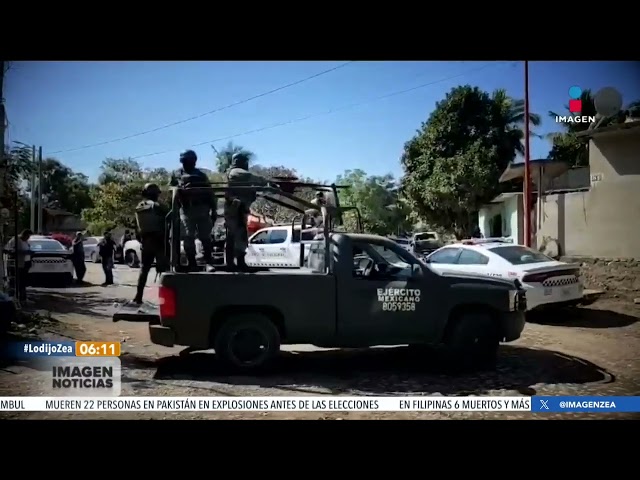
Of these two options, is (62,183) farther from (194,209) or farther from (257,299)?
(257,299)

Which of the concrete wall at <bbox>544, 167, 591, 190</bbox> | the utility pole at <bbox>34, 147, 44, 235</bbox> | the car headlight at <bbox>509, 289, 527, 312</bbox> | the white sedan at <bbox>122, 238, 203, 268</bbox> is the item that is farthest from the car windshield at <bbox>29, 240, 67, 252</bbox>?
the concrete wall at <bbox>544, 167, 591, 190</bbox>

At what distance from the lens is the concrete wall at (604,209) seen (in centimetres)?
408

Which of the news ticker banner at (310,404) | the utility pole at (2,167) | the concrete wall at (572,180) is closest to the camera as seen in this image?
the news ticker banner at (310,404)

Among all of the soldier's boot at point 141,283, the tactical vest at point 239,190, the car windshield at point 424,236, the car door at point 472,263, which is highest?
the tactical vest at point 239,190

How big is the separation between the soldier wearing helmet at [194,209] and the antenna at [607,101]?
3.11m

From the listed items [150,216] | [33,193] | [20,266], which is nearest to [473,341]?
[150,216]

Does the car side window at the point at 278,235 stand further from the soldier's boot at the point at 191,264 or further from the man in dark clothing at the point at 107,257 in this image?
the man in dark clothing at the point at 107,257

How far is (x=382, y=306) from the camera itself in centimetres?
392

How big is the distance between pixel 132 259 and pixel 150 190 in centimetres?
57

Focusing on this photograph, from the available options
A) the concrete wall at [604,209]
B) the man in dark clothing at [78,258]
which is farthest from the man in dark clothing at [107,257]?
the concrete wall at [604,209]

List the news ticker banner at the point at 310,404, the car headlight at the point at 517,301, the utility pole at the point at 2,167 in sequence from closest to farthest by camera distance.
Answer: the news ticker banner at the point at 310,404 < the utility pole at the point at 2,167 < the car headlight at the point at 517,301
